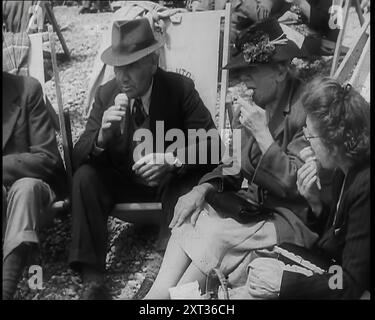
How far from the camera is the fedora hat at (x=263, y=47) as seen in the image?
10.8 feet

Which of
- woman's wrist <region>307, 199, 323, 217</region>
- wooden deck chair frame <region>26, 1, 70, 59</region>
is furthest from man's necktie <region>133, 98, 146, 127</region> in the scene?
woman's wrist <region>307, 199, 323, 217</region>

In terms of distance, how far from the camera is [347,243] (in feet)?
10.6

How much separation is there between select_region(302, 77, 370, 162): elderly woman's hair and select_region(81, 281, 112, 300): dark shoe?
118cm

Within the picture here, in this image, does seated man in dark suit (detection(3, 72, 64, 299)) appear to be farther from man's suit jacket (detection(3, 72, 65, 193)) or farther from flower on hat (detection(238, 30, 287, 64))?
flower on hat (detection(238, 30, 287, 64))

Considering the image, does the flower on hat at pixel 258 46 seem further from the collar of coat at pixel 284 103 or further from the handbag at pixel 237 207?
the handbag at pixel 237 207

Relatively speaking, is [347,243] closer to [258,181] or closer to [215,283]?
[258,181]

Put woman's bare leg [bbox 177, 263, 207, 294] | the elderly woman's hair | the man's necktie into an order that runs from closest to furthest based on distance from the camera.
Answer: the elderly woman's hair, woman's bare leg [bbox 177, 263, 207, 294], the man's necktie

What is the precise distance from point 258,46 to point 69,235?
119cm

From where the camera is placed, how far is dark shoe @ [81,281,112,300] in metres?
3.41

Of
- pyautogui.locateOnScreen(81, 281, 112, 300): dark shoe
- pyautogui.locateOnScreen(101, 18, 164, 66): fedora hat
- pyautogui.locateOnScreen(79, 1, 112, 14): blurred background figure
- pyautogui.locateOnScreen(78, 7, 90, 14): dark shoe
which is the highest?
pyautogui.locateOnScreen(79, 1, 112, 14): blurred background figure

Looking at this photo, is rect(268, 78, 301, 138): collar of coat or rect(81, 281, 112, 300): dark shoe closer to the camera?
rect(268, 78, 301, 138): collar of coat

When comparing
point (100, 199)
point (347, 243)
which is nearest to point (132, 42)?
point (100, 199)

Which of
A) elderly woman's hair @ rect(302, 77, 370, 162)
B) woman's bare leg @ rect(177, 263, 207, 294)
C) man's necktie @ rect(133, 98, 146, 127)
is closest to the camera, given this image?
elderly woman's hair @ rect(302, 77, 370, 162)

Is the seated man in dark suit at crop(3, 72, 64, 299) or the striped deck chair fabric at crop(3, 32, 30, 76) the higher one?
the striped deck chair fabric at crop(3, 32, 30, 76)
